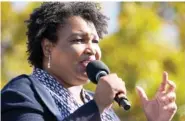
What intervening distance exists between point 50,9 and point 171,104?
59 centimetres

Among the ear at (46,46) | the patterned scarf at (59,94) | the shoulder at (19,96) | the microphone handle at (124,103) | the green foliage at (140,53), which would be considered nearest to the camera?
the microphone handle at (124,103)

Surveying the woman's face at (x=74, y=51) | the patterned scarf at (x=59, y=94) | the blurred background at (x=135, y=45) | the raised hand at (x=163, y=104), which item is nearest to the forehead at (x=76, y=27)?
the woman's face at (x=74, y=51)

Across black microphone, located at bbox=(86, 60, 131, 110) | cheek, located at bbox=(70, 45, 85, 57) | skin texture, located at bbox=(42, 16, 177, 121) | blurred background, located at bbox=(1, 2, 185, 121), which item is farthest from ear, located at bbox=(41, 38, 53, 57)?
blurred background, located at bbox=(1, 2, 185, 121)

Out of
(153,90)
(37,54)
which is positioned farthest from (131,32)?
(37,54)

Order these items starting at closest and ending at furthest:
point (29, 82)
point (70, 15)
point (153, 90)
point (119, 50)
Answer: point (29, 82) < point (70, 15) < point (153, 90) < point (119, 50)

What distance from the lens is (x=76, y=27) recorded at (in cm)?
259

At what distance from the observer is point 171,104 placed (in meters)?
2.51

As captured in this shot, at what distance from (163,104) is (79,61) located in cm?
34

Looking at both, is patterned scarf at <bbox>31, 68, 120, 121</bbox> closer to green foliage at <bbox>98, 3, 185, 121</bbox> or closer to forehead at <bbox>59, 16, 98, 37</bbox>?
forehead at <bbox>59, 16, 98, 37</bbox>

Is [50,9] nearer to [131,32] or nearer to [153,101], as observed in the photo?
[153,101]

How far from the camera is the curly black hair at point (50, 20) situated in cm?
263

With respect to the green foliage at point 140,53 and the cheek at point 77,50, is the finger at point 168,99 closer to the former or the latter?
the cheek at point 77,50

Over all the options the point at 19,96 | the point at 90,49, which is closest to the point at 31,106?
the point at 19,96

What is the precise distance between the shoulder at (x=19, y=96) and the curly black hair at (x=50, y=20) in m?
0.26
